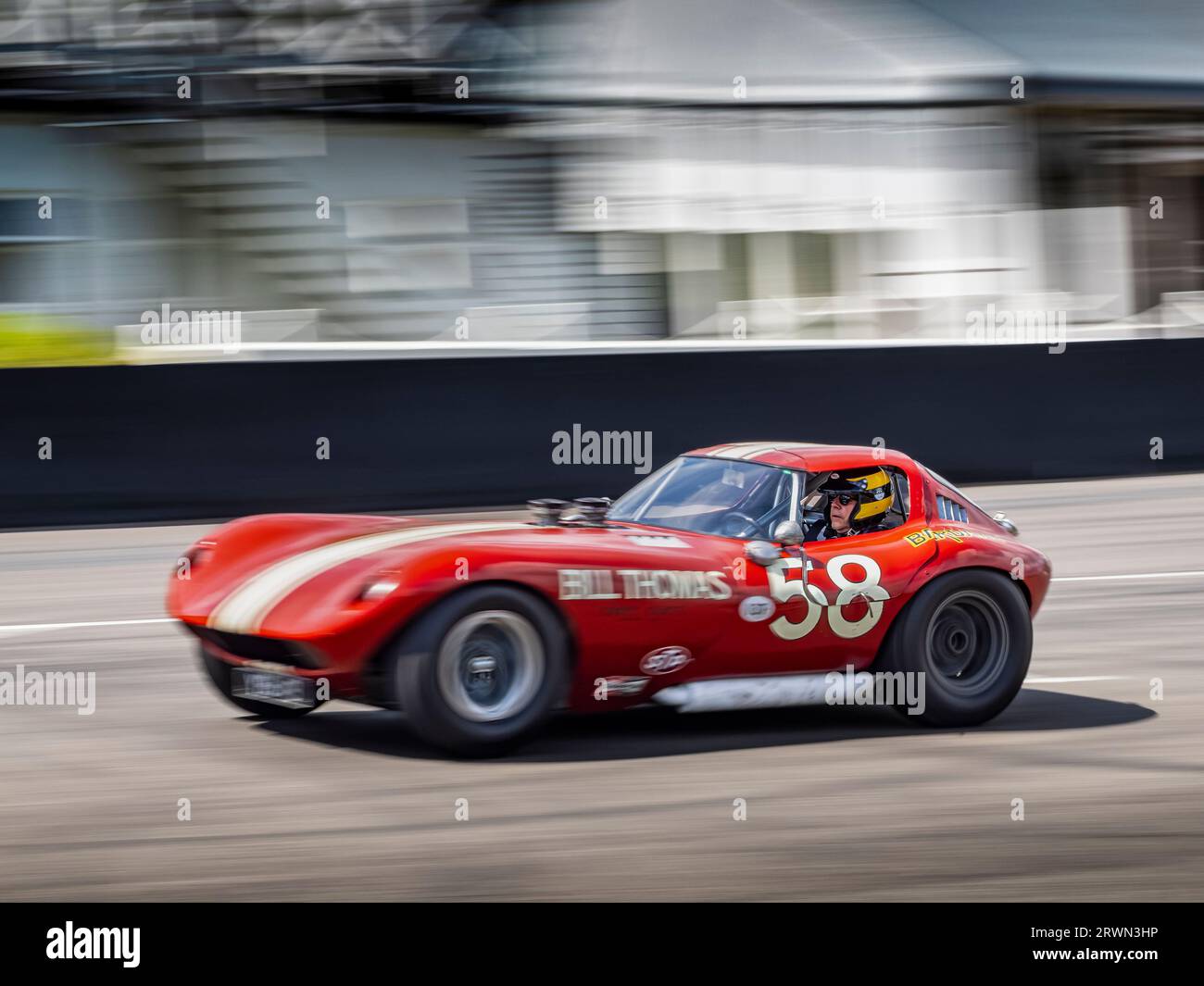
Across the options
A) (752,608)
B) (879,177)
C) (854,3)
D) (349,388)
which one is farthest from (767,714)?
(854,3)

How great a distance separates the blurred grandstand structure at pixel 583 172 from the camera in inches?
752

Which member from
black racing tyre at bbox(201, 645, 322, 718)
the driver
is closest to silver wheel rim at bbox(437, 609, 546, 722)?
black racing tyre at bbox(201, 645, 322, 718)

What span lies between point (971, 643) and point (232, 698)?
2945 millimetres

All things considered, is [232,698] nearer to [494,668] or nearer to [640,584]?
[494,668]

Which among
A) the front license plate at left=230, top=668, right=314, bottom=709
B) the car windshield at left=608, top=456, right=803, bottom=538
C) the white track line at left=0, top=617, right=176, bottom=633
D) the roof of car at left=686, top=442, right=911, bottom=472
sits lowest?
the front license plate at left=230, top=668, right=314, bottom=709

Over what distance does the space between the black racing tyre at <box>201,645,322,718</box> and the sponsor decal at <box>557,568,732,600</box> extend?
1.40 m

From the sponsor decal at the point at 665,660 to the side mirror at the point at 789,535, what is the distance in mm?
582

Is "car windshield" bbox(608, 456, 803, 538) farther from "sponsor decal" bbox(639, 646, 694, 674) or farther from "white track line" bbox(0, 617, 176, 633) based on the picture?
"white track line" bbox(0, 617, 176, 633)

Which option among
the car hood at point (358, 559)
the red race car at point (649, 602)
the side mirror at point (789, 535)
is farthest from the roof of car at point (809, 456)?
the car hood at point (358, 559)

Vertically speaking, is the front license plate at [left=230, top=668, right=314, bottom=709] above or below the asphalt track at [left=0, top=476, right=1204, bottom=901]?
above

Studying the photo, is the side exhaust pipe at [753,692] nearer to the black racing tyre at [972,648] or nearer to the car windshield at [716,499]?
the black racing tyre at [972,648]

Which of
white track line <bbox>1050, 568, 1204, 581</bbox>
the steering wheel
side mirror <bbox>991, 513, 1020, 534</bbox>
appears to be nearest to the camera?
the steering wheel

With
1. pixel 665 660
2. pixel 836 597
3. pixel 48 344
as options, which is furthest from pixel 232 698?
pixel 48 344

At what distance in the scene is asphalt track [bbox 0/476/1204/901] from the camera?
5152mm
